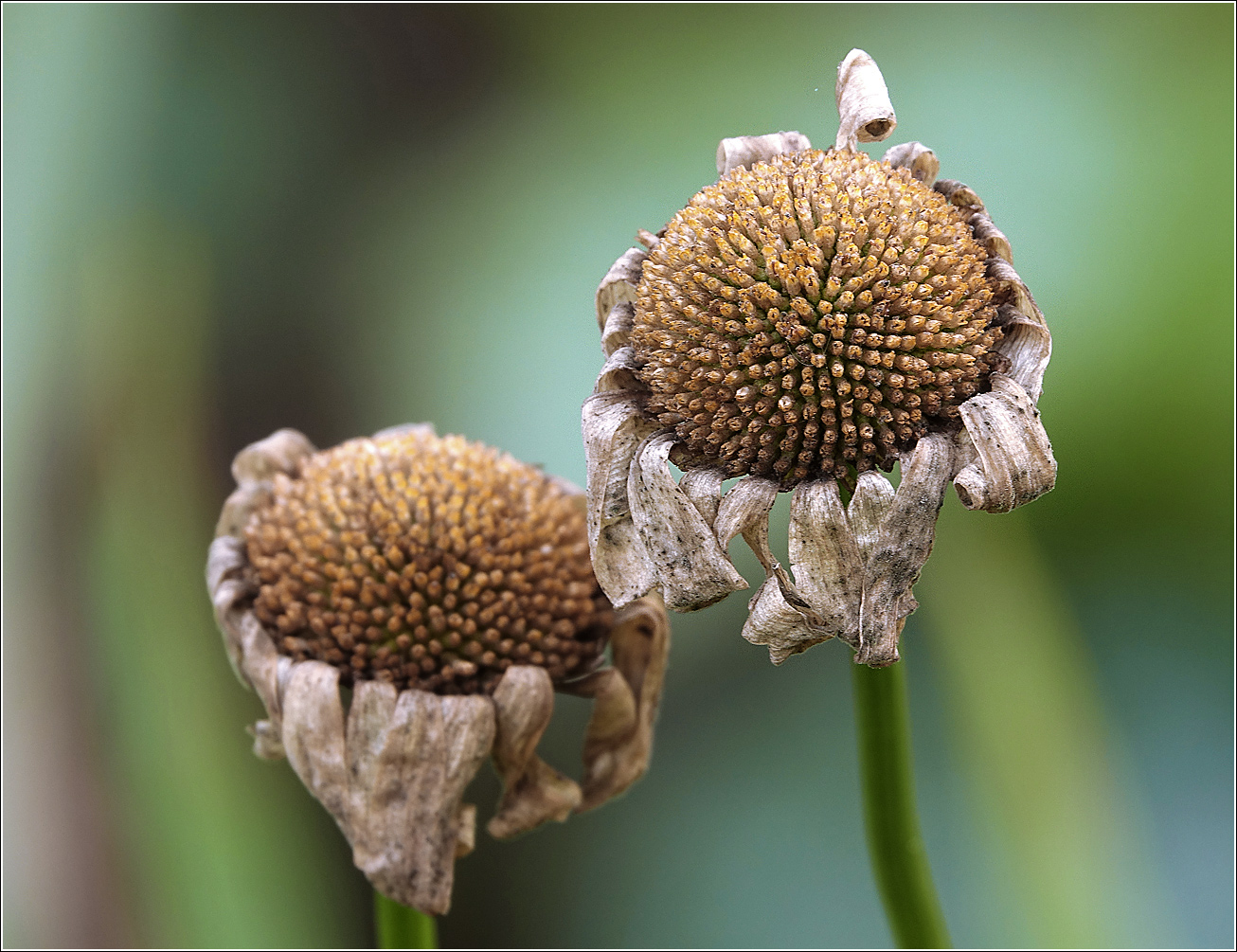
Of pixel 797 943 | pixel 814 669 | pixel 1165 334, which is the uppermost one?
pixel 1165 334

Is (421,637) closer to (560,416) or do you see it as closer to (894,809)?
(894,809)

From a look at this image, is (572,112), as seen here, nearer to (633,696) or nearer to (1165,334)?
(1165,334)

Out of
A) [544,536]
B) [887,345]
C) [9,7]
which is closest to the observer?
[887,345]

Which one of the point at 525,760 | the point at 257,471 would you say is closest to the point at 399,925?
the point at 525,760

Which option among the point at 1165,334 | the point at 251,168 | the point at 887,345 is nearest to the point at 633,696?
the point at 887,345

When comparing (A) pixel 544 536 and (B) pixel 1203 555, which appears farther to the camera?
(B) pixel 1203 555

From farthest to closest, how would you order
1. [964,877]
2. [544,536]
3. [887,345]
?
[964,877], [544,536], [887,345]
